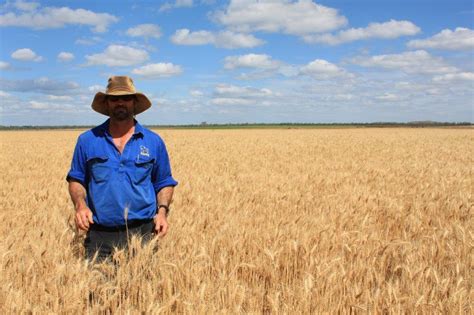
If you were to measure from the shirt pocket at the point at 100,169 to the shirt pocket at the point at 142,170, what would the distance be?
218 millimetres

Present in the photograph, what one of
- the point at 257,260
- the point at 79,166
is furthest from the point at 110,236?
the point at 257,260

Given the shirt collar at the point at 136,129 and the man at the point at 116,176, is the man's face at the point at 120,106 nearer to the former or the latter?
the man at the point at 116,176

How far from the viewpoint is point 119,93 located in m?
3.43

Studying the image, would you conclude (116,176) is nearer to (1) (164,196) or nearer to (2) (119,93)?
(1) (164,196)

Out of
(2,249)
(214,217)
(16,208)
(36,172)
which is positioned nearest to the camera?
(2,249)

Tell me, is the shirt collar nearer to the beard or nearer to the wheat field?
the beard

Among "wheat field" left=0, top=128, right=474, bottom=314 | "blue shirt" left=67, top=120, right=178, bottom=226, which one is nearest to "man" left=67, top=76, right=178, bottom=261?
"blue shirt" left=67, top=120, right=178, bottom=226

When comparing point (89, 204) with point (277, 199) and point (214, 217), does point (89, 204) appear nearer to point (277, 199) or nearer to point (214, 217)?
point (214, 217)

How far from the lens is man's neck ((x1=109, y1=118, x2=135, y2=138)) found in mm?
3621

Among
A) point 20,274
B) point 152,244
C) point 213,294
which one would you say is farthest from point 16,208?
point 213,294

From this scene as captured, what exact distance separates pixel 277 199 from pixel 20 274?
4.51m

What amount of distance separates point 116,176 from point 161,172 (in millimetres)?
467

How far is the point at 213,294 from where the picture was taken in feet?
9.29

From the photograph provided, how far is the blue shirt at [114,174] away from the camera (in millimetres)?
3502
